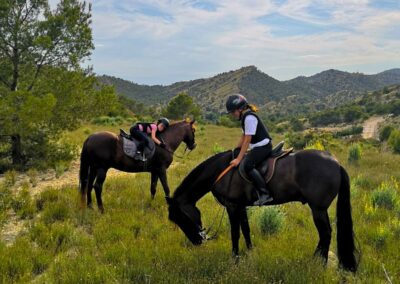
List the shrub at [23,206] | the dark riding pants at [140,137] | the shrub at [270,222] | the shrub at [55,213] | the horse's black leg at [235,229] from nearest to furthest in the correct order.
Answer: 1. the horse's black leg at [235,229]
2. the shrub at [270,222]
3. the shrub at [55,213]
4. the shrub at [23,206]
5. the dark riding pants at [140,137]

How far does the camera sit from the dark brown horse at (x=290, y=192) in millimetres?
5352

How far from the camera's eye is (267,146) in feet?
18.9

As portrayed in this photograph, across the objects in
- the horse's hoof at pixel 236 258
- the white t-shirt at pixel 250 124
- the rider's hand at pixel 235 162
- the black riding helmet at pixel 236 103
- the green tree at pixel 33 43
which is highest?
the green tree at pixel 33 43

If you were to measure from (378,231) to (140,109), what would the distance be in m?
69.2

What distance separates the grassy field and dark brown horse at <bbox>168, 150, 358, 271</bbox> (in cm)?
36

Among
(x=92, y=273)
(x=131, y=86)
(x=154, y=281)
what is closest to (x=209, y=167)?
(x=154, y=281)

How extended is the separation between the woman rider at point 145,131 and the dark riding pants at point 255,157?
380 cm

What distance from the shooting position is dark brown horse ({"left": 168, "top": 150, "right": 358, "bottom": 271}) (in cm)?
535

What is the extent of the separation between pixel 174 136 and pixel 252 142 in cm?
407

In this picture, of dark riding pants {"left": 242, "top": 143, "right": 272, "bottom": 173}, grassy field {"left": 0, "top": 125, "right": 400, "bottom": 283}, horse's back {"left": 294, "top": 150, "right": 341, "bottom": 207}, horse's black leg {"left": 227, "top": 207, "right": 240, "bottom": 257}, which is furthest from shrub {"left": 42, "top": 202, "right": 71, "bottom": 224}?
horse's back {"left": 294, "top": 150, "right": 341, "bottom": 207}

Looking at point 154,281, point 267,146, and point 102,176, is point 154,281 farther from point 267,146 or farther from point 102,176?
point 102,176

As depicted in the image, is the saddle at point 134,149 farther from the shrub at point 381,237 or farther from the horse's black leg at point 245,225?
the shrub at point 381,237

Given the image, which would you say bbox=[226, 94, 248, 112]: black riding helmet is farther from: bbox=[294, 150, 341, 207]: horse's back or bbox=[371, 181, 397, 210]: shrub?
bbox=[371, 181, 397, 210]: shrub

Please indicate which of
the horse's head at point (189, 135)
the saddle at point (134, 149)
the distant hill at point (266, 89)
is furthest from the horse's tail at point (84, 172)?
the distant hill at point (266, 89)
